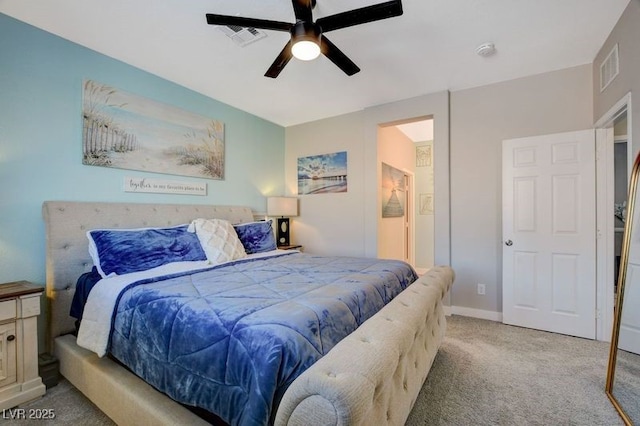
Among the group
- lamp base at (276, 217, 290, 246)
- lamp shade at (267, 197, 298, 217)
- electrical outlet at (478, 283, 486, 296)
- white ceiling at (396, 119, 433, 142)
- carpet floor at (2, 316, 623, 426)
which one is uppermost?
white ceiling at (396, 119, 433, 142)

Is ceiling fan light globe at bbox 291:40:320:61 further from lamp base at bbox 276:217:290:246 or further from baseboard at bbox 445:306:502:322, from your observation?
baseboard at bbox 445:306:502:322

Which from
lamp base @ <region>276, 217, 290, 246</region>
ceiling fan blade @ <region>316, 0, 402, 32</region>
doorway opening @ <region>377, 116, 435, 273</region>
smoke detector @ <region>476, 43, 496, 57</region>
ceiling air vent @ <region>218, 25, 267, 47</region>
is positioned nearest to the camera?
ceiling fan blade @ <region>316, 0, 402, 32</region>

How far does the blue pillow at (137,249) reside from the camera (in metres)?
2.10

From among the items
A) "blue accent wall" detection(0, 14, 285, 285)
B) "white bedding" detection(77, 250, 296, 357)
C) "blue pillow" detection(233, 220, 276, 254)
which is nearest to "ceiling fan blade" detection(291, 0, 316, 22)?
"blue accent wall" detection(0, 14, 285, 285)

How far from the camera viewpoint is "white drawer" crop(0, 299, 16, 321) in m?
1.78

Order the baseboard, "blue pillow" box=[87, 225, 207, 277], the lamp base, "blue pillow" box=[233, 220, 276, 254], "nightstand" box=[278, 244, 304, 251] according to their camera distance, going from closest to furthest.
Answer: "blue pillow" box=[87, 225, 207, 277], "blue pillow" box=[233, 220, 276, 254], the baseboard, "nightstand" box=[278, 244, 304, 251], the lamp base

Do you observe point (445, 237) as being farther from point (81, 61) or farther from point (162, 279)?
point (81, 61)

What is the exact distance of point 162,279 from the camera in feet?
6.30

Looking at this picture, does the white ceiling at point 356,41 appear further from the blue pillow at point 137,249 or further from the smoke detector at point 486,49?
the blue pillow at point 137,249

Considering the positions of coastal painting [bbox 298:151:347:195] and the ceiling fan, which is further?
coastal painting [bbox 298:151:347:195]

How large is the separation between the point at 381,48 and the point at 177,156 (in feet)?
7.63

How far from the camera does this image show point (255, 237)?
3.21 meters

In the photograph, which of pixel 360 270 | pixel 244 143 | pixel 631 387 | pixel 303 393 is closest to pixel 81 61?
pixel 244 143

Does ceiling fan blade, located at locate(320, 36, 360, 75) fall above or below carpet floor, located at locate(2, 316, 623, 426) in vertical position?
above
